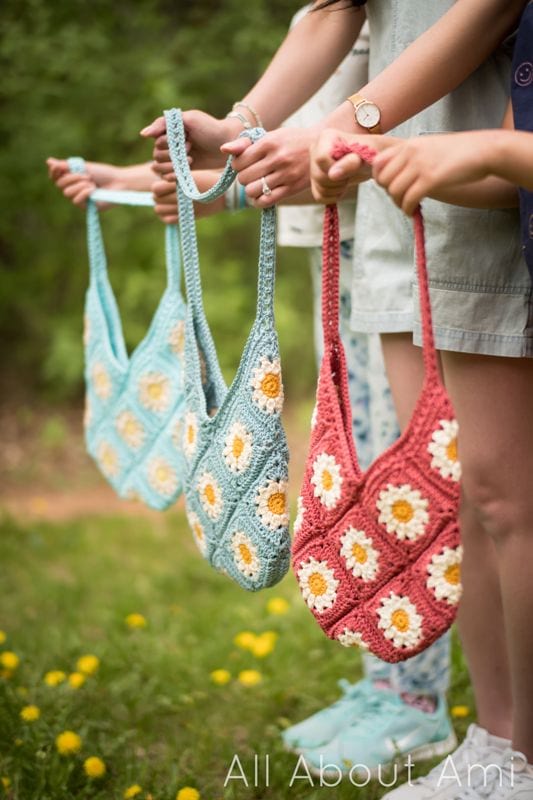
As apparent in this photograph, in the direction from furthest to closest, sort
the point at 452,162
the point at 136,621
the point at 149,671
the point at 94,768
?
the point at 136,621
the point at 149,671
the point at 94,768
the point at 452,162

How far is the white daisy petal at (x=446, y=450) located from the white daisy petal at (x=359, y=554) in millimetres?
158

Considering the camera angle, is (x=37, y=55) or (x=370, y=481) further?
(x=37, y=55)

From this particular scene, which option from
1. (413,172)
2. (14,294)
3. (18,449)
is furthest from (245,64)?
(413,172)

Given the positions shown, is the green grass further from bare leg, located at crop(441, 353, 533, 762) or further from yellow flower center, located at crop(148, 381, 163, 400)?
yellow flower center, located at crop(148, 381, 163, 400)

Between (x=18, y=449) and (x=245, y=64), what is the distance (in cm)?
225

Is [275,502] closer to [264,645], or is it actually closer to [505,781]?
[505,781]

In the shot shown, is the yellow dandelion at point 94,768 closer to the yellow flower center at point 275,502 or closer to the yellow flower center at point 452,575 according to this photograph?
the yellow flower center at point 275,502

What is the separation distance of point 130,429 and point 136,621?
716 mm

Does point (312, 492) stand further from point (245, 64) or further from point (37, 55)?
point (245, 64)

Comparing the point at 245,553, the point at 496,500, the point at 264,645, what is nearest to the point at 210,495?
the point at 245,553

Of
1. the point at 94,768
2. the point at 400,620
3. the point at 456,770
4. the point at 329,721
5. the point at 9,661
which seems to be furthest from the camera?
the point at 9,661

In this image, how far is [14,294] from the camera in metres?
4.67

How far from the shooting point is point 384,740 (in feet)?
5.96

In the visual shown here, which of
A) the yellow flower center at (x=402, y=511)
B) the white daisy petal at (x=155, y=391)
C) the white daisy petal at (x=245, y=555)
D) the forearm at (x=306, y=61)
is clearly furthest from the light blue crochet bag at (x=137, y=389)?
the yellow flower center at (x=402, y=511)
